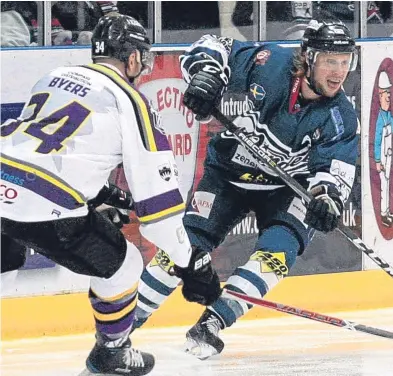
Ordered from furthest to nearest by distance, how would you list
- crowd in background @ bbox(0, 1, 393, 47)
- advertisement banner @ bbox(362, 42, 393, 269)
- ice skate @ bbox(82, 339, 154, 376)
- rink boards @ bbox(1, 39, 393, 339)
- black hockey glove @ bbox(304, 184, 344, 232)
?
advertisement banner @ bbox(362, 42, 393, 269), crowd in background @ bbox(0, 1, 393, 47), rink boards @ bbox(1, 39, 393, 339), black hockey glove @ bbox(304, 184, 344, 232), ice skate @ bbox(82, 339, 154, 376)

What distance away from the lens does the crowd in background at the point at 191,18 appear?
4.93 meters

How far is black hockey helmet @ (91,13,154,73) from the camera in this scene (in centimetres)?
360

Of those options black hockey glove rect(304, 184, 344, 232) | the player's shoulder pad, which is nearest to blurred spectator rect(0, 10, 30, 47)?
the player's shoulder pad

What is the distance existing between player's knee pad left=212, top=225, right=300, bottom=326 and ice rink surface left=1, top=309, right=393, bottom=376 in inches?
6.9

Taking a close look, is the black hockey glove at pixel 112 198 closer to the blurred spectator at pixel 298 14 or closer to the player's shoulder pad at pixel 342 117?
the player's shoulder pad at pixel 342 117

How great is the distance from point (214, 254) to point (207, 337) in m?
0.97

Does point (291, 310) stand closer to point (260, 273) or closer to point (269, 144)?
point (260, 273)

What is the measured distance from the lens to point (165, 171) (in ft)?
11.4

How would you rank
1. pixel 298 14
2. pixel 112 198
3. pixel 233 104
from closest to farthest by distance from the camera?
pixel 112 198, pixel 233 104, pixel 298 14

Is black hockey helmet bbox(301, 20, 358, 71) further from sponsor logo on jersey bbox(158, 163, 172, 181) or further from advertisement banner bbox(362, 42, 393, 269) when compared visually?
advertisement banner bbox(362, 42, 393, 269)

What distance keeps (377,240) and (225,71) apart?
158 centimetres

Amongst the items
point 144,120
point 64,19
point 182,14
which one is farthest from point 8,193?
point 182,14

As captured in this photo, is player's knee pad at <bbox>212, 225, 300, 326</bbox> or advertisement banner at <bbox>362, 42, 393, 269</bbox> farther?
advertisement banner at <bbox>362, 42, 393, 269</bbox>

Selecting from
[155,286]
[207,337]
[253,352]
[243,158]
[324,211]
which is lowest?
[253,352]
